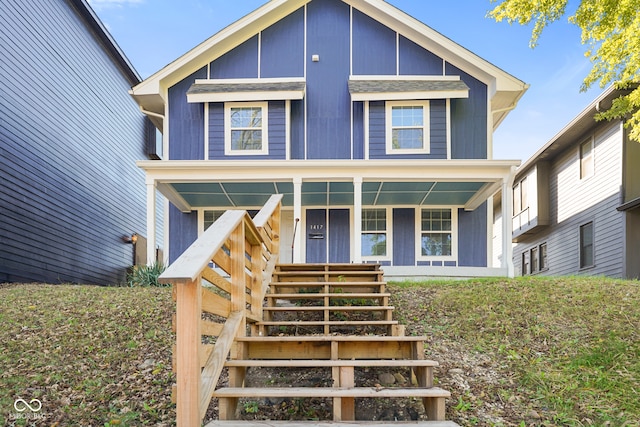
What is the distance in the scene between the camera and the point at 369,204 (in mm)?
10891

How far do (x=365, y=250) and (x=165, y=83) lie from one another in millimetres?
5538

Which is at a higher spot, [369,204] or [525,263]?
[369,204]

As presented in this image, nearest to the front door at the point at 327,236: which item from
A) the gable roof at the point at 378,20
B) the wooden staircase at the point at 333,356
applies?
the gable roof at the point at 378,20

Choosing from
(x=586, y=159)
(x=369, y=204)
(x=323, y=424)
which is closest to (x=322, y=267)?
(x=323, y=424)

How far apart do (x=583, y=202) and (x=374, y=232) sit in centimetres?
631

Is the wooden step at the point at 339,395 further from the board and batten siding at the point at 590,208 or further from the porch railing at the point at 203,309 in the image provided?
the board and batten siding at the point at 590,208

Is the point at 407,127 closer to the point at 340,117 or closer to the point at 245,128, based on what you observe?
the point at 340,117

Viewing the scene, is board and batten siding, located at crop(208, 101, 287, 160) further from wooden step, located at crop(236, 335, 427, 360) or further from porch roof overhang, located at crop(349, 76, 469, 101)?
wooden step, located at crop(236, 335, 427, 360)

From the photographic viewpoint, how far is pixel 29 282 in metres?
9.73

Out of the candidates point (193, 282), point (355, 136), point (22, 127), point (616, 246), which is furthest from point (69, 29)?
point (616, 246)

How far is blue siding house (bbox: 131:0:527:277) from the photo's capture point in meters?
10.1

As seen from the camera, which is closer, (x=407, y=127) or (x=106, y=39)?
(x=407, y=127)

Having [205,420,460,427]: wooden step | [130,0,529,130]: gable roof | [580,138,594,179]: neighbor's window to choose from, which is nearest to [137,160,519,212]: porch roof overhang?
[130,0,529,130]: gable roof

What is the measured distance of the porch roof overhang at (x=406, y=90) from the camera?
32.7 ft
